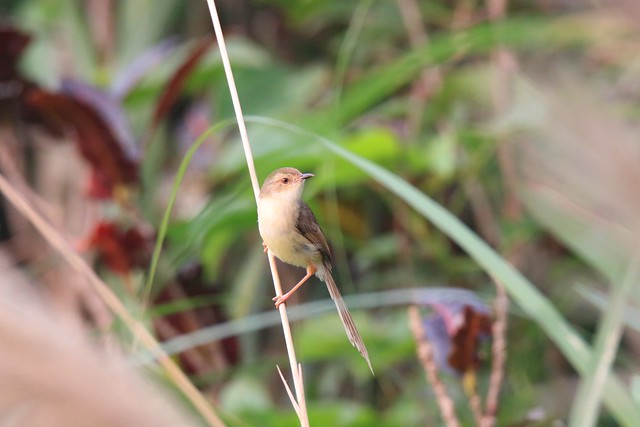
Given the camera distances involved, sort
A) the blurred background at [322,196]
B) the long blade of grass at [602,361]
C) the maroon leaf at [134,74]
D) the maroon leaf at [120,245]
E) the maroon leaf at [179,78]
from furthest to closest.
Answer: the maroon leaf at [134,74]
the maroon leaf at [179,78]
the maroon leaf at [120,245]
the blurred background at [322,196]
the long blade of grass at [602,361]

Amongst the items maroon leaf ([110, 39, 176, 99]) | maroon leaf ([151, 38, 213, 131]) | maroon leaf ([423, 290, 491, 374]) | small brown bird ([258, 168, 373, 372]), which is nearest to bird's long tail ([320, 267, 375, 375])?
small brown bird ([258, 168, 373, 372])

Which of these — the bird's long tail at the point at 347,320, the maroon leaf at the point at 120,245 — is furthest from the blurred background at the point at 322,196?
the bird's long tail at the point at 347,320

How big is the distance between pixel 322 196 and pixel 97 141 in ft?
1.63

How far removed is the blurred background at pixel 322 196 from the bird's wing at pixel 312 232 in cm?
9

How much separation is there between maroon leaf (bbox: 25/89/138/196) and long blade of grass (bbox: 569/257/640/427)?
37.3 inches

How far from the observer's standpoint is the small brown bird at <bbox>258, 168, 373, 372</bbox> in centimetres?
87

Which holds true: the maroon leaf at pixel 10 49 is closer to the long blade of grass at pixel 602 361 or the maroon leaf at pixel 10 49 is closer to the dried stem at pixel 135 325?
the dried stem at pixel 135 325

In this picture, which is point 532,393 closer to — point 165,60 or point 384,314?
point 384,314

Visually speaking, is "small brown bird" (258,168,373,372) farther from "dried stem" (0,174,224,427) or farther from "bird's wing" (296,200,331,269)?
"dried stem" (0,174,224,427)

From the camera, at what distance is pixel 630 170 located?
0.40m

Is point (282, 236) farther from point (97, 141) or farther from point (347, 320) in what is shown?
point (97, 141)

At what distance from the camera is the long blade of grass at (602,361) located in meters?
0.64

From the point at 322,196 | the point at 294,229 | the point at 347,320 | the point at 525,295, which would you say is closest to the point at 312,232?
the point at 294,229

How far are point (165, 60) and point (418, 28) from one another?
22.9 inches
